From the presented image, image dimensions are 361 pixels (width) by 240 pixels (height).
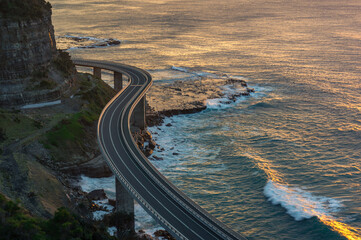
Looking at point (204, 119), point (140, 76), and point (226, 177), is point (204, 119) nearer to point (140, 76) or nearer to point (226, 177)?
point (140, 76)

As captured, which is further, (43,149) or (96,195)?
(43,149)

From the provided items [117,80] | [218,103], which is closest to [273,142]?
[218,103]

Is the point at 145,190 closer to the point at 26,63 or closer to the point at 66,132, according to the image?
the point at 66,132

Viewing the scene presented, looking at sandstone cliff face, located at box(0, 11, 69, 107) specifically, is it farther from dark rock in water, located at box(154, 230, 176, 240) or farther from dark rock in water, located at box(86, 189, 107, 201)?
dark rock in water, located at box(154, 230, 176, 240)

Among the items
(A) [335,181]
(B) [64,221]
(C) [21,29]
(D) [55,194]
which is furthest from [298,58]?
(B) [64,221]

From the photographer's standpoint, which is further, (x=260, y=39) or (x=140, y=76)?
(x=260, y=39)

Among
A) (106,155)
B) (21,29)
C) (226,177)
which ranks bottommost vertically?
(226,177)

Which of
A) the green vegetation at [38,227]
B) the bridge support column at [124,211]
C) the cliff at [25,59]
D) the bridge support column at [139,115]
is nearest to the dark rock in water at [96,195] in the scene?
the bridge support column at [124,211]
